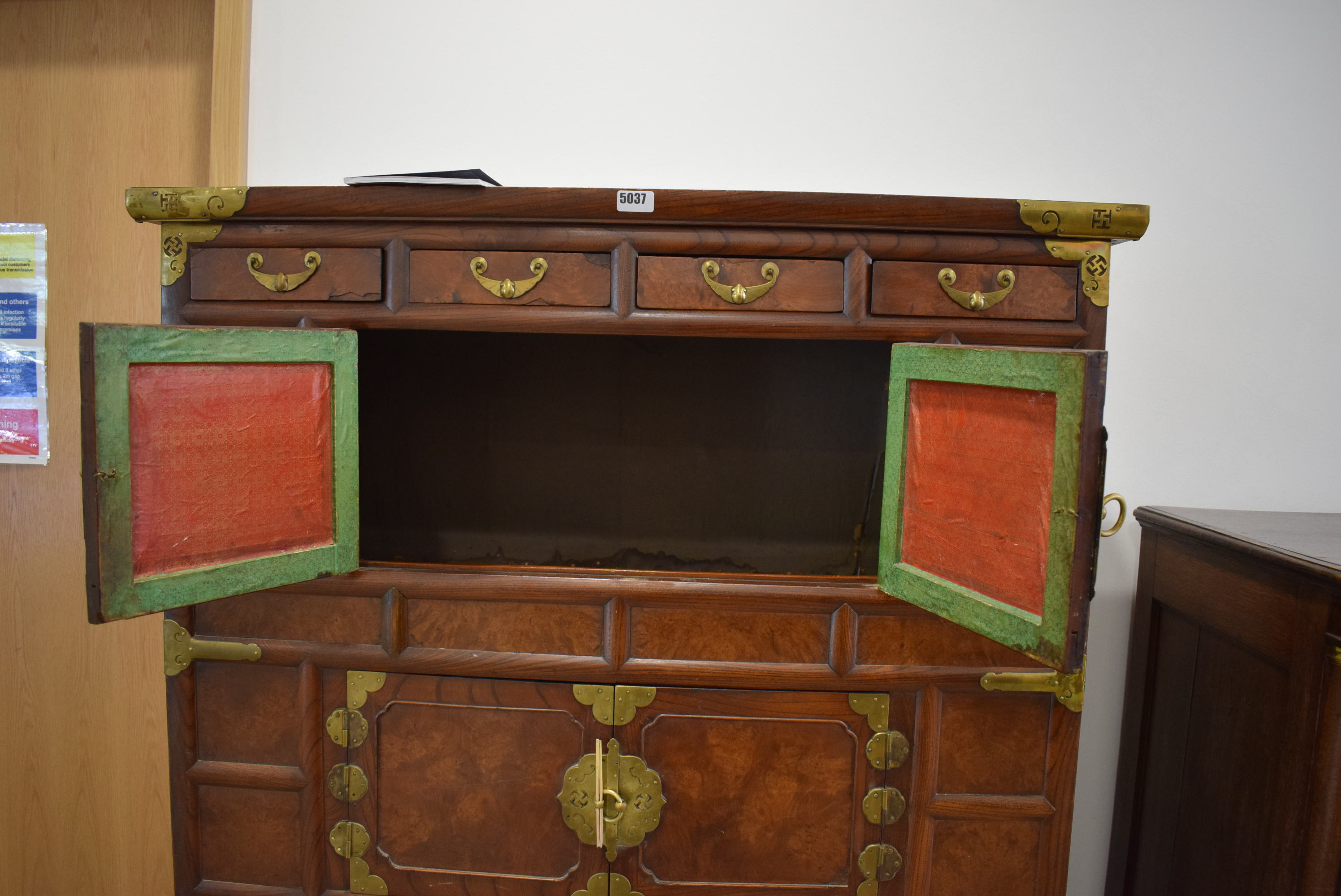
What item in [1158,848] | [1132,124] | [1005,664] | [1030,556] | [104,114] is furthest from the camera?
[104,114]

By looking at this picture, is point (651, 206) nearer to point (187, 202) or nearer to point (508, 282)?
point (508, 282)

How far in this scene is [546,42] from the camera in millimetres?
1701

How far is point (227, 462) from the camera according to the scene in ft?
3.51

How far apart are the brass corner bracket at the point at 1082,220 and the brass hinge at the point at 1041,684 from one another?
78 centimetres

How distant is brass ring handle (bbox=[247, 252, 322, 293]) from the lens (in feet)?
3.97

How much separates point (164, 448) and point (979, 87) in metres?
1.92

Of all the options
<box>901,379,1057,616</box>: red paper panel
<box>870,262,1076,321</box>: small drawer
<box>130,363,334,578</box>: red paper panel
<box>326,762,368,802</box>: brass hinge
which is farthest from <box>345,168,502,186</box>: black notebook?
<box>326,762,368,802</box>: brass hinge

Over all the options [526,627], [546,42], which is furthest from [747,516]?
[546,42]

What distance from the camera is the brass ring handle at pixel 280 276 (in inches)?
47.7

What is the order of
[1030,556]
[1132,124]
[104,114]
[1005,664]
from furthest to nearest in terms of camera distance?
1. [104,114]
2. [1132,124]
3. [1005,664]
4. [1030,556]

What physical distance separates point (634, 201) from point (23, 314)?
1809 millimetres

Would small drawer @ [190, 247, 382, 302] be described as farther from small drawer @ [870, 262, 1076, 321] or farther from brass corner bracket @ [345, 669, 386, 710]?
small drawer @ [870, 262, 1076, 321]

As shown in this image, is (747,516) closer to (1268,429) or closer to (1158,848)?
(1158,848)

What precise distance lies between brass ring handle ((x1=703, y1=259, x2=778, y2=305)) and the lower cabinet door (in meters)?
0.80
